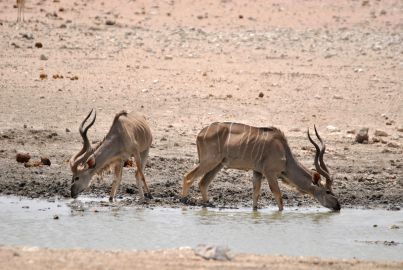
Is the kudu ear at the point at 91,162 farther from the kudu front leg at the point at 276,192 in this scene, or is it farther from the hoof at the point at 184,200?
the kudu front leg at the point at 276,192

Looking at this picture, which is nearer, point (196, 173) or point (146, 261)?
point (146, 261)

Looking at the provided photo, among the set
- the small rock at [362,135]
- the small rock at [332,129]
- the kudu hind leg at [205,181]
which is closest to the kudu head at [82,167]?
the kudu hind leg at [205,181]

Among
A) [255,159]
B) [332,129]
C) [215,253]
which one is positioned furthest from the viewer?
[332,129]

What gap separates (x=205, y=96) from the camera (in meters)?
17.5

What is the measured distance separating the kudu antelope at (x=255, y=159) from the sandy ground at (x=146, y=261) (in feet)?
12.1

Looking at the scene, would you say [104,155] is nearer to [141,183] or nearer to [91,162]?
[91,162]

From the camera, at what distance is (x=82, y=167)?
1301cm

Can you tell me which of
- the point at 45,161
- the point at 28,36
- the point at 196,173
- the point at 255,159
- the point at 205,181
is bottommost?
the point at 45,161

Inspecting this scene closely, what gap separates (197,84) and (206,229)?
6904 millimetres

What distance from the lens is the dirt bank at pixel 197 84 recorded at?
559 inches

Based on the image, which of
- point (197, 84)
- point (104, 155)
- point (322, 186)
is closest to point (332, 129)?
point (197, 84)

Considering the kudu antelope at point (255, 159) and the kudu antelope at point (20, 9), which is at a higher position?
the kudu antelope at point (20, 9)

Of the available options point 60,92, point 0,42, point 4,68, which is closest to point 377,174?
point 60,92

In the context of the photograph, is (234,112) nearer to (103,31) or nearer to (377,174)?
(377,174)
